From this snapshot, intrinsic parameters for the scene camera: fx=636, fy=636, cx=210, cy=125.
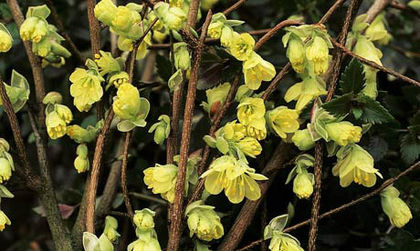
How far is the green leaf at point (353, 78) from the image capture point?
916mm

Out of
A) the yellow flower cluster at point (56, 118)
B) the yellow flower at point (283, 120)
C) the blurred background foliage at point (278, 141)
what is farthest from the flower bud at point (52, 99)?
the yellow flower at point (283, 120)

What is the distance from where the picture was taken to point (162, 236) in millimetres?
1109

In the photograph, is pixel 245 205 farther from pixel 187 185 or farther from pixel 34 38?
pixel 34 38

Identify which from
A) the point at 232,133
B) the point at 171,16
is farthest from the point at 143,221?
the point at 171,16

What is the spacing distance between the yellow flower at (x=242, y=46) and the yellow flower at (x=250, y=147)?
12 centimetres

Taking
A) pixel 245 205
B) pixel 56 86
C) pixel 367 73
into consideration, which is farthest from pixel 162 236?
pixel 56 86

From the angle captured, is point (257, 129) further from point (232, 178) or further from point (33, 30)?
point (33, 30)

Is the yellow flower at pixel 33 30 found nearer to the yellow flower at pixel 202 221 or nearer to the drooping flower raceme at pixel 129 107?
the drooping flower raceme at pixel 129 107

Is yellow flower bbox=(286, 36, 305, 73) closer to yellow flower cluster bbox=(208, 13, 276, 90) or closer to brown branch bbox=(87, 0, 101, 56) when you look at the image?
yellow flower cluster bbox=(208, 13, 276, 90)

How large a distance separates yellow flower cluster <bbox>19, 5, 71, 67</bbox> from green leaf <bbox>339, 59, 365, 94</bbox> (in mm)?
446

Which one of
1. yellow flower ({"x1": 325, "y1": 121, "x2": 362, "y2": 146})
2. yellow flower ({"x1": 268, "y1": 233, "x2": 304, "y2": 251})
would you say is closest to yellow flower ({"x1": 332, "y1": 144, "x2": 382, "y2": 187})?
yellow flower ({"x1": 325, "y1": 121, "x2": 362, "y2": 146})

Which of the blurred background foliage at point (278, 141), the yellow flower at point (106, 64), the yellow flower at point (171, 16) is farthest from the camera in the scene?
the blurred background foliage at point (278, 141)

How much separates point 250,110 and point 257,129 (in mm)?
33

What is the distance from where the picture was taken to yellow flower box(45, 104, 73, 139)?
948mm
